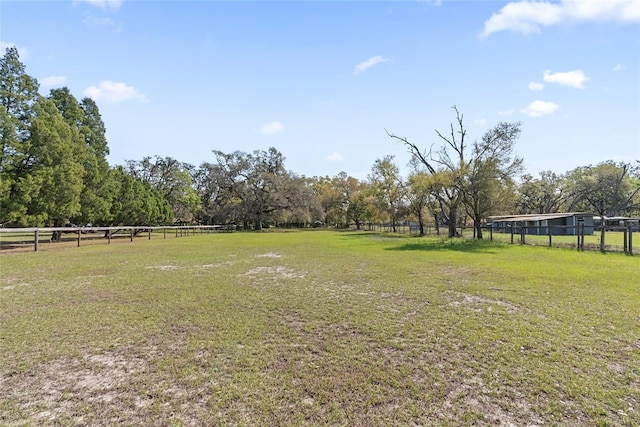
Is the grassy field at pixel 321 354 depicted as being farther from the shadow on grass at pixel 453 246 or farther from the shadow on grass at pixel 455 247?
the shadow on grass at pixel 453 246

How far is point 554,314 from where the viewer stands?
4.98 metres

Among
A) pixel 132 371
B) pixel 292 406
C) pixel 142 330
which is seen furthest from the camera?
pixel 142 330

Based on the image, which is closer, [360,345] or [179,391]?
[179,391]

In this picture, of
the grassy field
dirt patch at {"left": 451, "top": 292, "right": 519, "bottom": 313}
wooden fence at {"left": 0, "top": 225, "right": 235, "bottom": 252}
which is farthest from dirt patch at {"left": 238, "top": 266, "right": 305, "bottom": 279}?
wooden fence at {"left": 0, "top": 225, "right": 235, "bottom": 252}

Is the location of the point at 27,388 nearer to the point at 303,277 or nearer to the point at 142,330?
the point at 142,330

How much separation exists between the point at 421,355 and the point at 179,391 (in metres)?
2.50

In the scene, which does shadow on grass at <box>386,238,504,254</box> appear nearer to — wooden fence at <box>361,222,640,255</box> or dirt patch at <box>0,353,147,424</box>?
wooden fence at <box>361,222,640,255</box>

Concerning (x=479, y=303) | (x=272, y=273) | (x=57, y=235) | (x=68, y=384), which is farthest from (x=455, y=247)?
(x=57, y=235)

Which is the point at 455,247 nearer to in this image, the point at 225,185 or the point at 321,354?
the point at 321,354

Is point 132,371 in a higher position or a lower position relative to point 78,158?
lower

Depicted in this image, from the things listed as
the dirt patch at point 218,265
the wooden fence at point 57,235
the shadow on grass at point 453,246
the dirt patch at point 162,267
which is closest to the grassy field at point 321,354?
the dirt patch at point 162,267

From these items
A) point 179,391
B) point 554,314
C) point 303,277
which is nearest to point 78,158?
point 303,277

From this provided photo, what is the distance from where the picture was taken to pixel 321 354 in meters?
3.63

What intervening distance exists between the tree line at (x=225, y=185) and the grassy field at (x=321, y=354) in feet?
46.6
